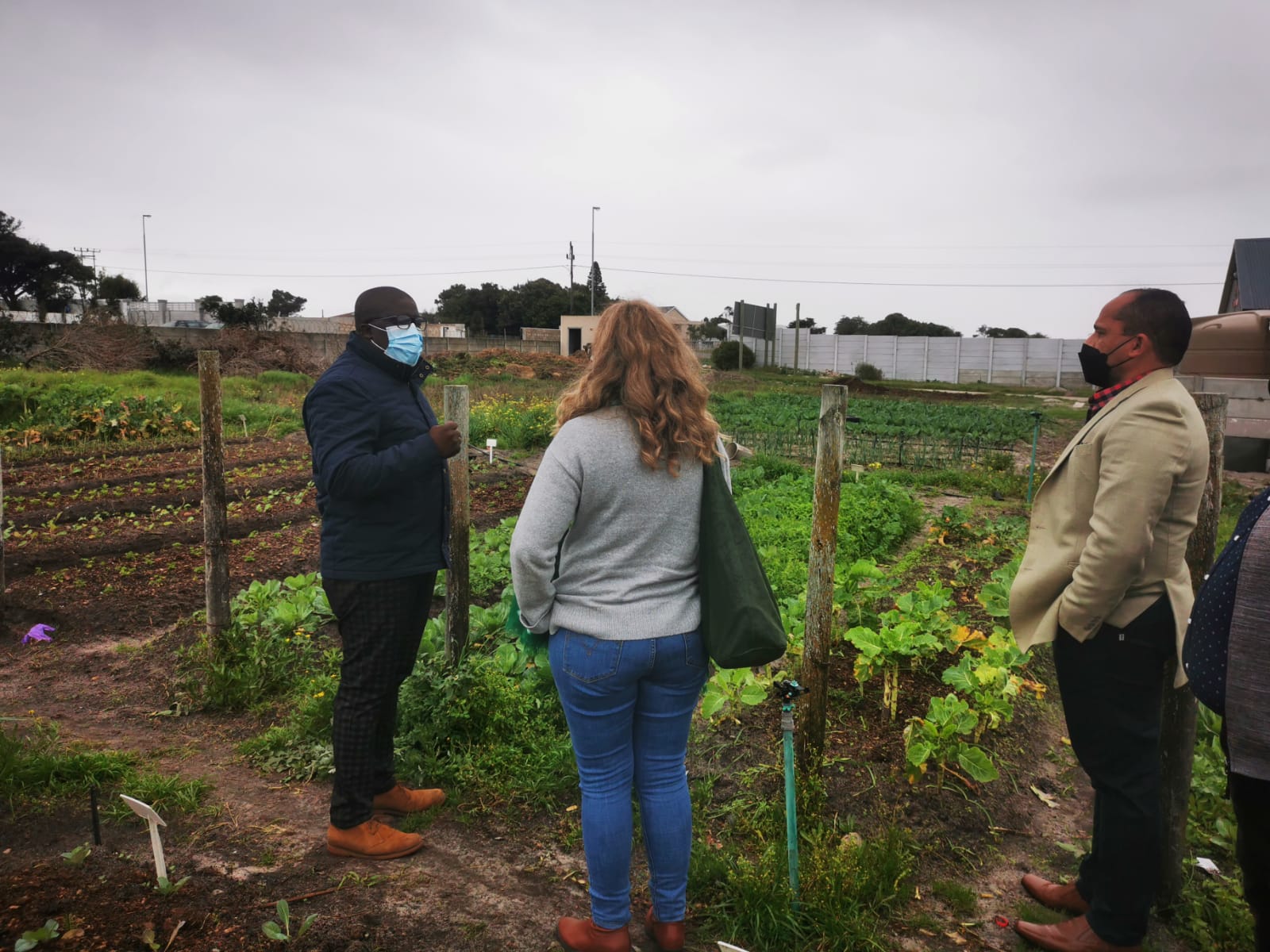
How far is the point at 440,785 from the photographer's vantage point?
3.47m

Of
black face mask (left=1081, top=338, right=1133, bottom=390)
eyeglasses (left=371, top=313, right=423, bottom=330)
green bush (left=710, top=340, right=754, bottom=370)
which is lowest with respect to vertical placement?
black face mask (left=1081, top=338, right=1133, bottom=390)

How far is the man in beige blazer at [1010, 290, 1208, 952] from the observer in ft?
7.34

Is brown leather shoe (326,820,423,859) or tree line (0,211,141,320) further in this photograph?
tree line (0,211,141,320)

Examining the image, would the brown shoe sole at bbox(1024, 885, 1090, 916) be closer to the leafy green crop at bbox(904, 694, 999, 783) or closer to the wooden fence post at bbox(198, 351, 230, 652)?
the leafy green crop at bbox(904, 694, 999, 783)

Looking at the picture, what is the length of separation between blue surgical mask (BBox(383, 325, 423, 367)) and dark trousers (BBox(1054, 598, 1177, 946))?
94.4 inches

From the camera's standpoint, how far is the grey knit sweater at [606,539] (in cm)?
219

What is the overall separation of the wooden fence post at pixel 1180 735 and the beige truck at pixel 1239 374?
12211 millimetres

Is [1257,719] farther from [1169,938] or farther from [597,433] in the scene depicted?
[597,433]

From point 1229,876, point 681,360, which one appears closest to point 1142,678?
point 1229,876

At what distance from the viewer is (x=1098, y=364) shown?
100 inches

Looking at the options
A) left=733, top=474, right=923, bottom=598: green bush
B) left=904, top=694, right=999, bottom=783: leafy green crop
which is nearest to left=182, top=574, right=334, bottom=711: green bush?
left=733, top=474, right=923, bottom=598: green bush

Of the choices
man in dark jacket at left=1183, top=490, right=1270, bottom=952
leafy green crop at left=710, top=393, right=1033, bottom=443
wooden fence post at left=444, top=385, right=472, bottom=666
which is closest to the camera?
man in dark jacket at left=1183, top=490, right=1270, bottom=952

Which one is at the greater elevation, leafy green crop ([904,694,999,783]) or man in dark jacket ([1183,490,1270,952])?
man in dark jacket ([1183,490,1270,952])

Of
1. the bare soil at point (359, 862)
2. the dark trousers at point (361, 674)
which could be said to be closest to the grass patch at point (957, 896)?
the bare soil at point (359, 862)
